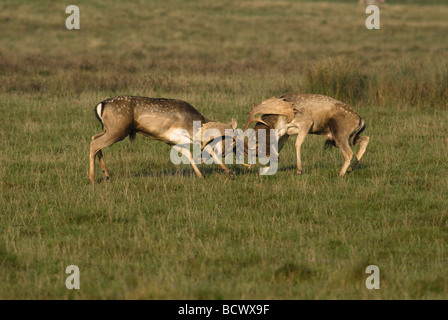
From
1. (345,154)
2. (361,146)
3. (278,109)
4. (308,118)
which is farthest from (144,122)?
(361,146)

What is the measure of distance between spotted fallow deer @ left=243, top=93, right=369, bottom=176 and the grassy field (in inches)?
26.1

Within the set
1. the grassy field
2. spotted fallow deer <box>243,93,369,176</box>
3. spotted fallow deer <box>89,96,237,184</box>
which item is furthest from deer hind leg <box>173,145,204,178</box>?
spotted fallow deer <box>243,93,369,176</box>

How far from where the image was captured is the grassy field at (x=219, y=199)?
252 inches

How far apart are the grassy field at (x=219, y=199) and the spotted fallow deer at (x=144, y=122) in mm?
640

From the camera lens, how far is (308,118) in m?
10.8

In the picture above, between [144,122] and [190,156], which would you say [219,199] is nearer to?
[190,156]

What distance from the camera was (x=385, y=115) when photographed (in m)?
15.8

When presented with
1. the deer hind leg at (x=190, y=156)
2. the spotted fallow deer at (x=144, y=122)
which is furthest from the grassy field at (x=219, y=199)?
the spotted fallow deer at (x=144, y=122)

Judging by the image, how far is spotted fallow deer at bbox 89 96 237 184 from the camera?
1017cm

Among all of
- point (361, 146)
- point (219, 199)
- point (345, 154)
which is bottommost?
point (219, 199)

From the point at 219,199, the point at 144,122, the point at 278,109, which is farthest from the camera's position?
the point at 278,109

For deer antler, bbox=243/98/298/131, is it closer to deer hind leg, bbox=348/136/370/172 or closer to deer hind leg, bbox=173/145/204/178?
deer hind leg, bbox=173/145/204/178

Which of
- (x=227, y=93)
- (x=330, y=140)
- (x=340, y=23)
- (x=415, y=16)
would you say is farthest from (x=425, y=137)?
(x=415, y=16)

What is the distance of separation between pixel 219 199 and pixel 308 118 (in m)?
2.55
